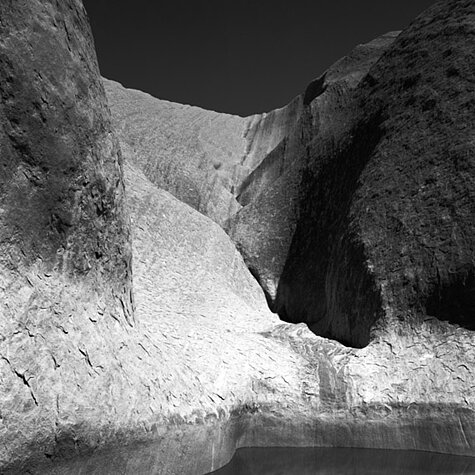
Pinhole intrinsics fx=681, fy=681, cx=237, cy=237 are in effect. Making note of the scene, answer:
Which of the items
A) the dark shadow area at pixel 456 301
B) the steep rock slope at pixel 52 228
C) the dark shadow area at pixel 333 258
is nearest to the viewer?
the steep rock slope at pixel 52 228

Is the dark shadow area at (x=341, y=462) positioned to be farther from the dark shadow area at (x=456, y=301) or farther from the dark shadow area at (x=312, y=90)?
the dark shadow area at (x=312, y=90)

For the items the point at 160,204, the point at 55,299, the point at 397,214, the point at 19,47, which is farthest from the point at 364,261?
the point at 19,47

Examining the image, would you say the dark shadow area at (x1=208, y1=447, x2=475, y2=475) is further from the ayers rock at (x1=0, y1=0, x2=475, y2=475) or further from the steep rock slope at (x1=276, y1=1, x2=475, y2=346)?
the steep rock slope at (x1=276, y1=1, x2=475, y2=346)

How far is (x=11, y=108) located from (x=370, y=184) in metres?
4.24

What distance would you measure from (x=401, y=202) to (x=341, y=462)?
2858 mm

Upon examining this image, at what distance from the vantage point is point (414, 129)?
747 cm

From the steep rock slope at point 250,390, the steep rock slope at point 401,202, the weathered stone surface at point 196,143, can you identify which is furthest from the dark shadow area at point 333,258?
the weathered stone surface at point 196,143

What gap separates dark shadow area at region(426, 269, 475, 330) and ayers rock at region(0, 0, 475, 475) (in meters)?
0.02

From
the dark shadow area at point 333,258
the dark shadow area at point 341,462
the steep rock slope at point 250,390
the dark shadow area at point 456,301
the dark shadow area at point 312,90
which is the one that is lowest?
the dark shadow area at point 341,462

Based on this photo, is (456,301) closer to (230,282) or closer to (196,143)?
(230,282)

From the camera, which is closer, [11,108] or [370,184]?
[11,108]

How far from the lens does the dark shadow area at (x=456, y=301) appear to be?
601 cm

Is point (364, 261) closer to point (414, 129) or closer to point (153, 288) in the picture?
point (414, 129)

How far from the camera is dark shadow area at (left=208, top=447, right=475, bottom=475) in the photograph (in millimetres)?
5066
